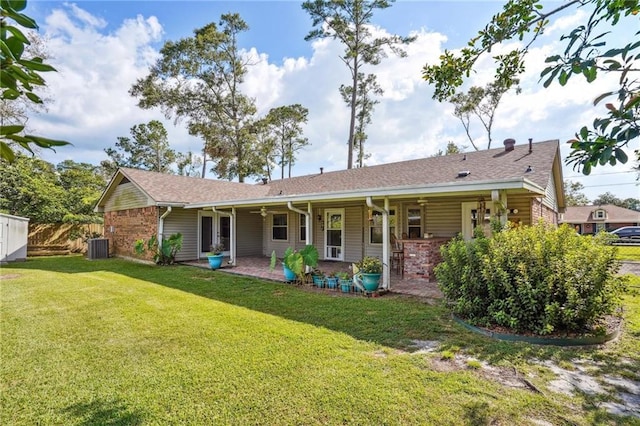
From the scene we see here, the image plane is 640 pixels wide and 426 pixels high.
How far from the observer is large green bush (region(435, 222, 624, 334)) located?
438 cm

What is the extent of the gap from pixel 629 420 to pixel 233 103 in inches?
946

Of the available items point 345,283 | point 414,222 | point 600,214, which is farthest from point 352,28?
point 600,214

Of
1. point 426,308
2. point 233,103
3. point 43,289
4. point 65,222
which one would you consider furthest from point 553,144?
point 65,222

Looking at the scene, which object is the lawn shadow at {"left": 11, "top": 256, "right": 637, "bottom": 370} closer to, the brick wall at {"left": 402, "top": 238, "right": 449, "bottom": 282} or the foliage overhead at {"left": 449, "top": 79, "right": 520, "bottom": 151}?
the brick wall at {"left": 402, "top": 238, "right": 449, "bottom": 282}

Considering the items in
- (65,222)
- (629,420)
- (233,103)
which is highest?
(233,103)

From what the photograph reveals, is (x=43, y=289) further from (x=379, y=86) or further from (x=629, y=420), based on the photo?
(x=379, y=86)

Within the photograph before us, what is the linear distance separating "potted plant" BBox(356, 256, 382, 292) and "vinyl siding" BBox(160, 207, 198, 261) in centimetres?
850

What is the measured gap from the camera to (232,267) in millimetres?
11359

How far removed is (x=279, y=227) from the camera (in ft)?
48.4

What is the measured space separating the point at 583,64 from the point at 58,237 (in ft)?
68.6

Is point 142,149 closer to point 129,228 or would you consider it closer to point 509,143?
point 129,228

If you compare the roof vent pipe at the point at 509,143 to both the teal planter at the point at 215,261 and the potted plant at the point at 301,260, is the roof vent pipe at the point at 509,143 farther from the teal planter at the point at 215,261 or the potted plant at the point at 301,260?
the teal planter at the point at 215,261

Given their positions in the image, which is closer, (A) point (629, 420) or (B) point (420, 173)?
(A) point (629, 420)

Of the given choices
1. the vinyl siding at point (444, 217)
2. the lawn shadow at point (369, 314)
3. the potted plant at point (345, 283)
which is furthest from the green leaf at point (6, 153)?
the vinyl siding at point (444, 217)
